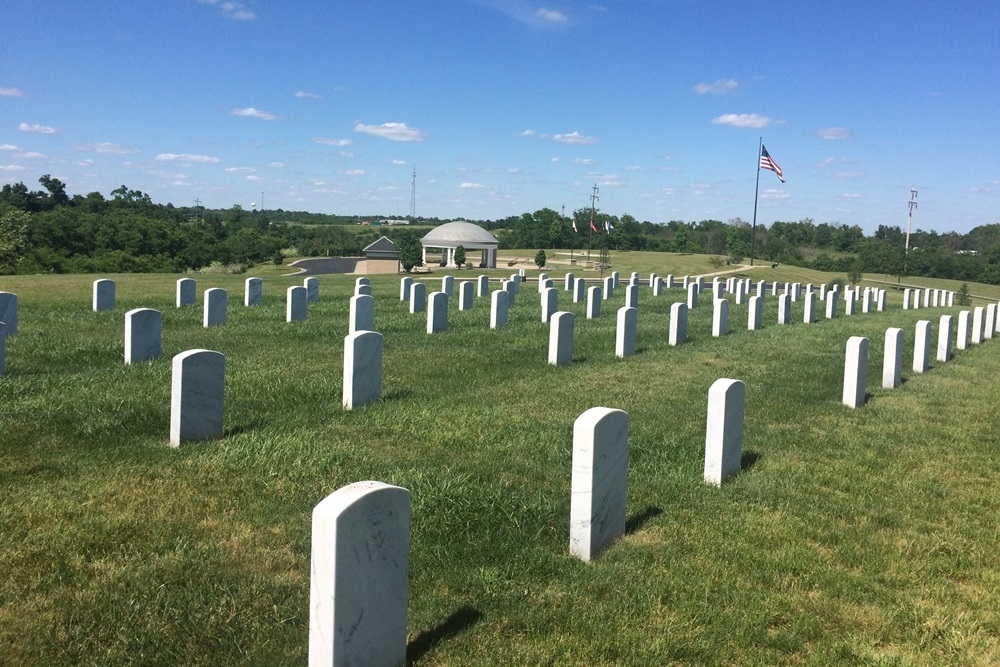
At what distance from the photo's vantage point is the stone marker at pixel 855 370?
33.6 ft

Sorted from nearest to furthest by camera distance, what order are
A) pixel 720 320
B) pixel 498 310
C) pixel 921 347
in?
pixel 921 347, pixel 498 310, pixel 720 320

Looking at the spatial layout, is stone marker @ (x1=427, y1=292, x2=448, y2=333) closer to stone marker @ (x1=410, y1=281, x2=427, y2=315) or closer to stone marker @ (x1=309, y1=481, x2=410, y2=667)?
stone marker @ (x1=410, y1=281, x2=427, y2=315)

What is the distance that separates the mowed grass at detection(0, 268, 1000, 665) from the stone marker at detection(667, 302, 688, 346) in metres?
4.45

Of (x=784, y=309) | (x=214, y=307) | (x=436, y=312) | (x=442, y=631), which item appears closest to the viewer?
(x=442, y=631)

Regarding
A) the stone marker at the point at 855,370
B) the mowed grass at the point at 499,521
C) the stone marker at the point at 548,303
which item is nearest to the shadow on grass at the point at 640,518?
the mowed grass at the point at 499,521

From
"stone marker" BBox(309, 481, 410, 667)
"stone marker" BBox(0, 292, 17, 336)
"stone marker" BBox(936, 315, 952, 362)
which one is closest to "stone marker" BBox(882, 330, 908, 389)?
"stone marker" BBox(936, 315, 952, 362)

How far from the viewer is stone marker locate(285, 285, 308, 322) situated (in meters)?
17.4

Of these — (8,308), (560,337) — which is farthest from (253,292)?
(560,337)

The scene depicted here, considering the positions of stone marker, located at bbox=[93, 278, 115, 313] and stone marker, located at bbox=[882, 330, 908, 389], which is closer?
stone marker, located at bbox=[882, 330, 908, 389]

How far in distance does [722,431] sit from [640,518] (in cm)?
130

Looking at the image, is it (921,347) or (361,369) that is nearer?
(361,369)

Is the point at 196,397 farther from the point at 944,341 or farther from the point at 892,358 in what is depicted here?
the point at 944,341

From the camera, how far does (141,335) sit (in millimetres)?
11031

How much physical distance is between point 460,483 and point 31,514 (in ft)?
9.73
